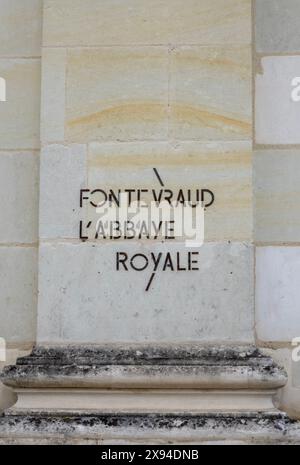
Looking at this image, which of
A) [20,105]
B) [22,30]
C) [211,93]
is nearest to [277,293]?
[211,93]

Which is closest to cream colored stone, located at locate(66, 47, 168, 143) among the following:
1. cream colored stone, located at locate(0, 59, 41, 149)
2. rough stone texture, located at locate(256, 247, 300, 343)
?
cream colored stone, located at locate(0, 59, 41, 149)

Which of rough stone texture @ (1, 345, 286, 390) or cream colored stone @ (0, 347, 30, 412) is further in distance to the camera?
cream colored stone @ (0, 347, 30, 412)

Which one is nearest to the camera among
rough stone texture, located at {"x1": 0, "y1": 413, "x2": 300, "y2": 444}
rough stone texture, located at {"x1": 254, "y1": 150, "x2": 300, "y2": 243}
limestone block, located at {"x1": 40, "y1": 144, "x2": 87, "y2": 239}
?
rough stone texture, located at {"x1": 0, "y1": 413, "x2": 300, "y2": 444}

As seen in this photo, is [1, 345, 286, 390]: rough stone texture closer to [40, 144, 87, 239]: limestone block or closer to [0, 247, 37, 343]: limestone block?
[0, 247, 37, 343]: limestone block

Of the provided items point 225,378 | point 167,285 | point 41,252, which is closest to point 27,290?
point 41,252

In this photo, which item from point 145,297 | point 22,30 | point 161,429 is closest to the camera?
point 161,429

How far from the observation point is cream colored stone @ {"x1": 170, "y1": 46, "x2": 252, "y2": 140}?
545cm

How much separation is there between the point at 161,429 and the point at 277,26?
2069 millimetres

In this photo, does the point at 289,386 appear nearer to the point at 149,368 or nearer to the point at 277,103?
the point at 149,368

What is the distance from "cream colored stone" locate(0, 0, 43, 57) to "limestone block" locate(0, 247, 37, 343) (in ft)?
3.27

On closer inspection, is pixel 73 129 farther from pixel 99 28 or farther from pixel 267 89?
pixel 267 89

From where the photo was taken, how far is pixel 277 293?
5484mm

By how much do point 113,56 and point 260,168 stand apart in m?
0.89

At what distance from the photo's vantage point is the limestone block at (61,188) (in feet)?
17.8
